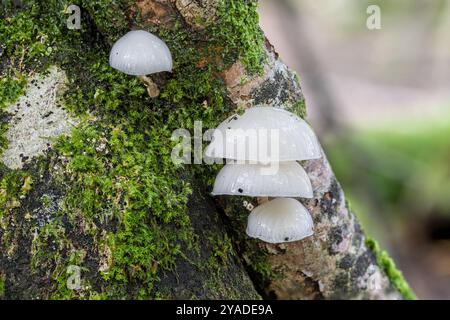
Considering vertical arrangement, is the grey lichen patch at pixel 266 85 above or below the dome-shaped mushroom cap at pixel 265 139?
above

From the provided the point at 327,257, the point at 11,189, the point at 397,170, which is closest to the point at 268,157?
the point at 327,257

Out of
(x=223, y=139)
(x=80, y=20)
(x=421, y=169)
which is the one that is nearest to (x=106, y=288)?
(x=223, y=139)

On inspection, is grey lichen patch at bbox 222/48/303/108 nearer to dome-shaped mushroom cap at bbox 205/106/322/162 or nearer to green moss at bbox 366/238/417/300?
dome-shaped mushroom cap at bbox 205/106/322/162

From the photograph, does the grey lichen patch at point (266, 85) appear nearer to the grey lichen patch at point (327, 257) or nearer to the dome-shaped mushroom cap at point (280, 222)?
the grey lichen patch at point (327, 257)

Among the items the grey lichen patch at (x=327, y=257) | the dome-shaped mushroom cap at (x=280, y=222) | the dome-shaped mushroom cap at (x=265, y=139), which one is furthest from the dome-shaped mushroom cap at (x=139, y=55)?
the grey lichen patch at (x=327, y=257)

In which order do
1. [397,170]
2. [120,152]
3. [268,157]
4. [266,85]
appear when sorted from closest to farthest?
[268,157] → [120,152] → [266,85] → [397,170]

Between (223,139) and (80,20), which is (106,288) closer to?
(223,139)

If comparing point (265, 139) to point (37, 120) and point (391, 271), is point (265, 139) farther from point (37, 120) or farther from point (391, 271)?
point (391, 271)

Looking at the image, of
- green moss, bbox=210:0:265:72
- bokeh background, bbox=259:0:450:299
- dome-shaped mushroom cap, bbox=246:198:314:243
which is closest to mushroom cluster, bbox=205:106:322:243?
dome-shaped mushroom cap, bbox=246:198:314:243
